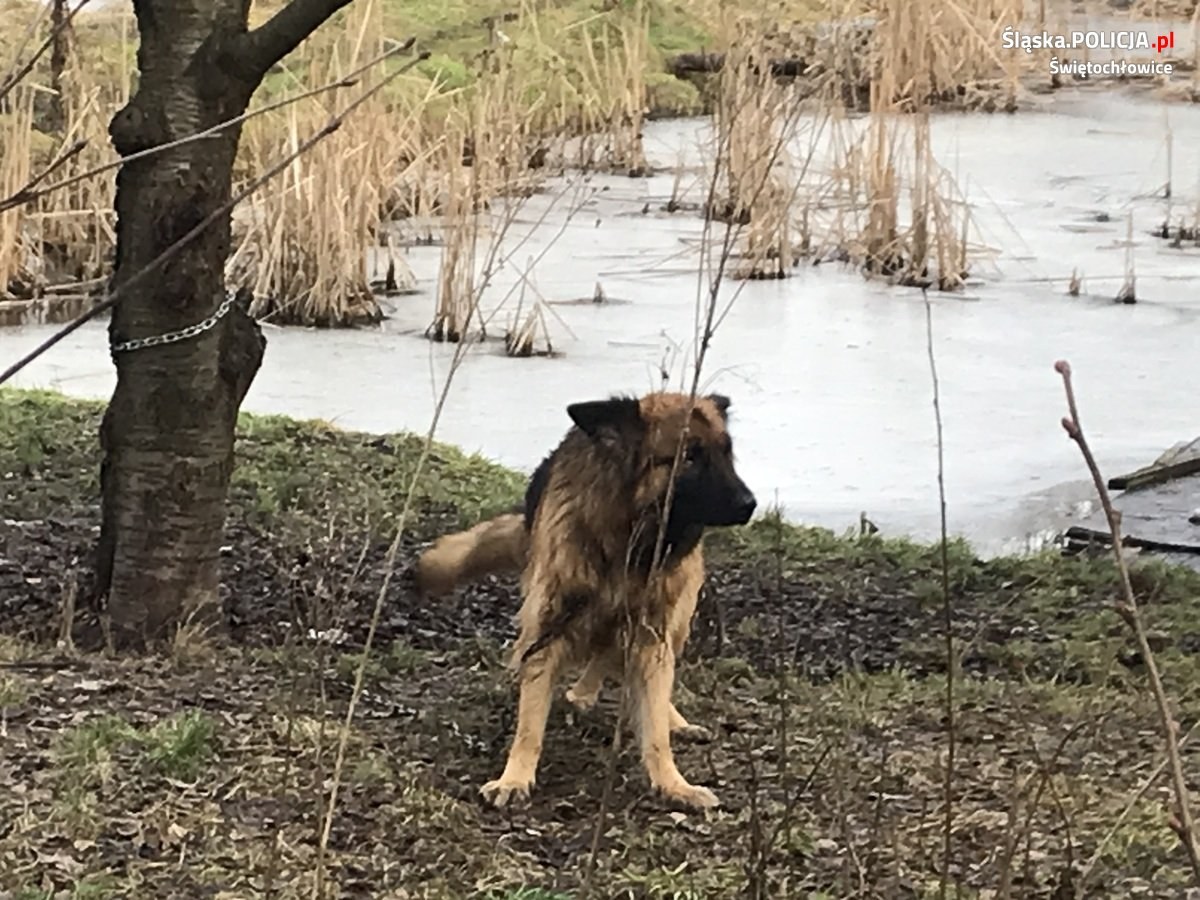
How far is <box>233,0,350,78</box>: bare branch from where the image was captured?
3.84 meters

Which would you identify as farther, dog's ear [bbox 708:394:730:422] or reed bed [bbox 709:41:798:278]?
reed bed [bbox 709:41:798:278]

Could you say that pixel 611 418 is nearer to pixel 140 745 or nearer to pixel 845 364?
pixel 140 745

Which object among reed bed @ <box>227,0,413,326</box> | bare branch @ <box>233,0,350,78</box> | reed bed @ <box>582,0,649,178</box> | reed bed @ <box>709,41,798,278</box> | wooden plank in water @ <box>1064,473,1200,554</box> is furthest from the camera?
reed bed @ <box>582,0,649,178</box>

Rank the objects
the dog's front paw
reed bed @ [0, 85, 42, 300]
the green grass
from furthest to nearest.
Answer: reed bed @ [0, 85, 42, 300], the dog's front paw, the green grass

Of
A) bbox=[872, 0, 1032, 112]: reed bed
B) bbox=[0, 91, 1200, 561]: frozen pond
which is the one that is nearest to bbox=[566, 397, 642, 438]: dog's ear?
bbox=[0, 91, 1200, 561]: frozen pond

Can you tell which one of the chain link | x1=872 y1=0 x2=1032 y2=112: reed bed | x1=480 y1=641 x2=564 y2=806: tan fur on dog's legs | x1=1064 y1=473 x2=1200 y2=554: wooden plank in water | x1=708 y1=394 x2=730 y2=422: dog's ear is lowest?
x1=1064 y1=473 x2=1200 y2=554: wooden plank in water

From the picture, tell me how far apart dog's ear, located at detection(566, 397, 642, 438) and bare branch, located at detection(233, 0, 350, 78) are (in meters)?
1.00

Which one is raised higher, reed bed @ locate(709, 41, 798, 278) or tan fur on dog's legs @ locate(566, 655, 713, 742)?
reed bed @ locate(709, 41, 798, 278)

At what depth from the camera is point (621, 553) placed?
12.6 feet

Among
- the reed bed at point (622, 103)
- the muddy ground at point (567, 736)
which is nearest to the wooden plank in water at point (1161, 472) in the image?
the muddy ground at point (567, 736)

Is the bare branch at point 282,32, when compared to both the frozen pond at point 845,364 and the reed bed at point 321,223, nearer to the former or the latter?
the frozen pond at point 845,364

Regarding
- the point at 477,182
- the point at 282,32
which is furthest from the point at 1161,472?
the point at 282,32

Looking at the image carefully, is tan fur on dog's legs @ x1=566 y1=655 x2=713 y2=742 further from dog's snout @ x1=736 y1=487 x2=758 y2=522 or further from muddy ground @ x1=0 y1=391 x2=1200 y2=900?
dog's snout @ x1=736 y1=487 x2=758 y2=522

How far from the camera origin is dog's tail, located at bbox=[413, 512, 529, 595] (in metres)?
4.59
